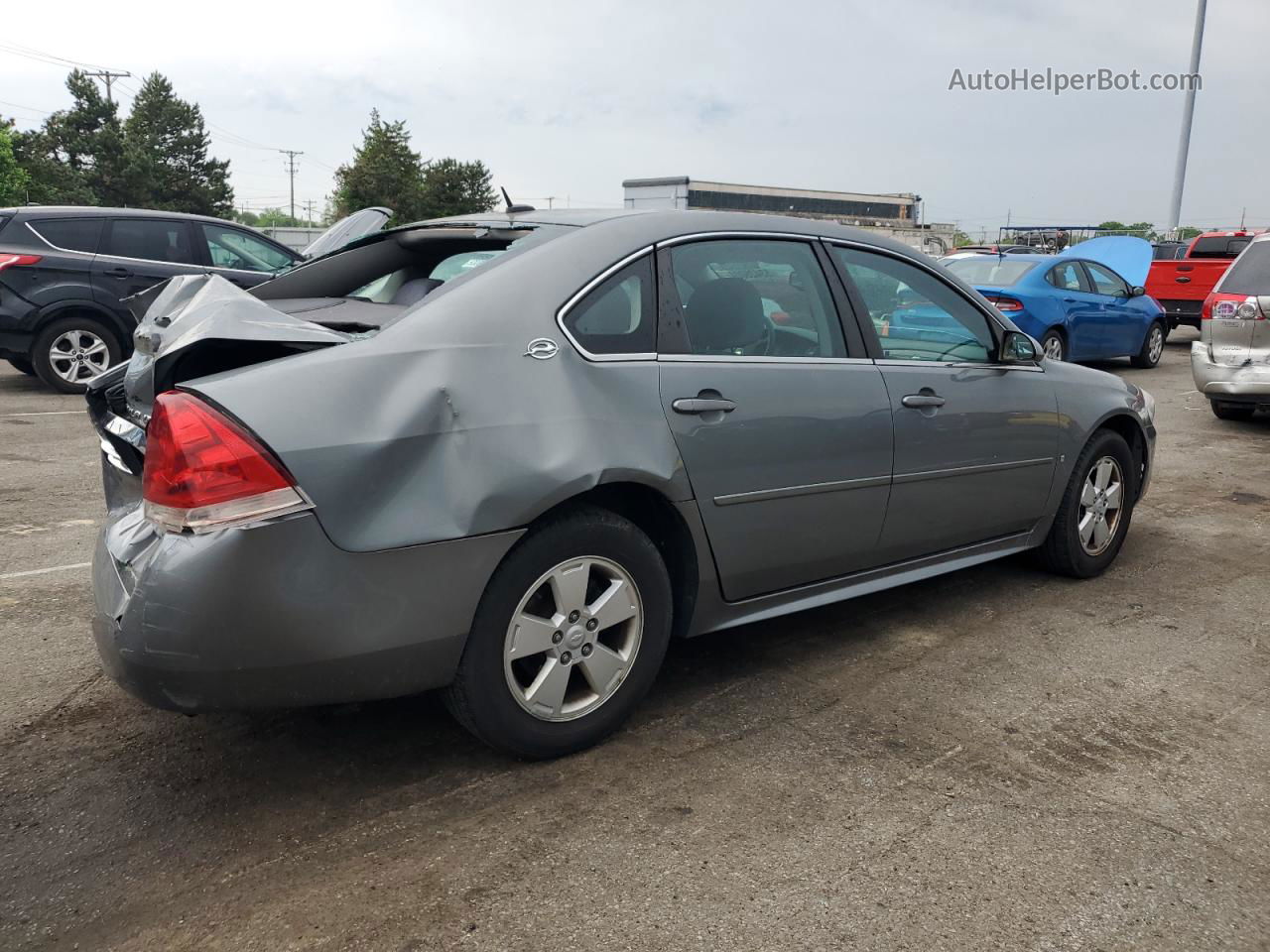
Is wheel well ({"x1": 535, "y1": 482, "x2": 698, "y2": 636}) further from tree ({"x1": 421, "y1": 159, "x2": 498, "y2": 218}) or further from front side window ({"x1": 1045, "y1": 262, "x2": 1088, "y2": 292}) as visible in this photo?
tree ({"x1": 421, "y1": 159, "x2": 498, "y2": 218})

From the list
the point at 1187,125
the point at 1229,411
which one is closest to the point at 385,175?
the point at 1187,125

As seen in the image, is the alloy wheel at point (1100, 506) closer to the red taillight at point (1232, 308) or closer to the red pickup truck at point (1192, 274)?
the red taillight at point (1232, 308)

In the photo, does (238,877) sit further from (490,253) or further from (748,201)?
(748,201)

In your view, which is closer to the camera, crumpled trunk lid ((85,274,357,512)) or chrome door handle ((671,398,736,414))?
crumpled trunk lid ((85,274,357,512))

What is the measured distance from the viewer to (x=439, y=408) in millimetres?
2777

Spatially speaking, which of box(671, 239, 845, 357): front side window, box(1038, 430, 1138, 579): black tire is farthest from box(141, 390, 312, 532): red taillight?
box(1038, 430, 1138, 579): black tire

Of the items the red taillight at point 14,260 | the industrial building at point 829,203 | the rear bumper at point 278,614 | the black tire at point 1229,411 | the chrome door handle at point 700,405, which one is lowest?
the black tire at point 1229,411

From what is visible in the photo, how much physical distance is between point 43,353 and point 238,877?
916 cm

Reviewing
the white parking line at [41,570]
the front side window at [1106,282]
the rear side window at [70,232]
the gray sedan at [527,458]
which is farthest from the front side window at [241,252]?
the front side window at [1106,282]

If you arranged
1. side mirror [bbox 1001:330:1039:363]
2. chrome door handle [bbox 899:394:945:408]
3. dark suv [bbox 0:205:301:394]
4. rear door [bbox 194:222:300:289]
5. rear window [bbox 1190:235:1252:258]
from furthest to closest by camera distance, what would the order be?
1. rear window [bbox 1190:235:1252:258]
2. rear door [bbox 194:222:300:289]
3. dark suv [bbox 0:205:301:394]
4. side mirror [bbox 1001:330:1039:363]
5. chrome door handle [bbox 899:394:945:408]

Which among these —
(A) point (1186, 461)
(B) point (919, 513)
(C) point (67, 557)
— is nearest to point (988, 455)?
(B) point (919, 513)

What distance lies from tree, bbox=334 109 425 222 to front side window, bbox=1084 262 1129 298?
45265 mm

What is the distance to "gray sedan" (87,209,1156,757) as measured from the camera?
2.59 m

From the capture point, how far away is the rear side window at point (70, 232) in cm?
1017
